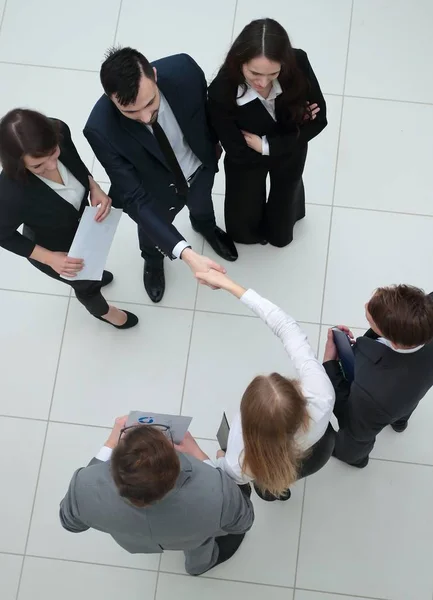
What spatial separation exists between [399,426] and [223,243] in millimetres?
1133

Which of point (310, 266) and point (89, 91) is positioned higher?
point (89, 91)

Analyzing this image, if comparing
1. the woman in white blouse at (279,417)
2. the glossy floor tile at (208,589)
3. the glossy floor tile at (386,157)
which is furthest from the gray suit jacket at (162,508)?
the glossy floor tile at (386,157)

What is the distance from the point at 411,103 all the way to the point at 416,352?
1.79 metres

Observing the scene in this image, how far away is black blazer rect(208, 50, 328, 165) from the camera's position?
209 centimetres

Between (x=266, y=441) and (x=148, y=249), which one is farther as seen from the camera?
(x=148, y=249)

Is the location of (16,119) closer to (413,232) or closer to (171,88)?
(171,88)

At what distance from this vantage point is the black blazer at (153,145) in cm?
206

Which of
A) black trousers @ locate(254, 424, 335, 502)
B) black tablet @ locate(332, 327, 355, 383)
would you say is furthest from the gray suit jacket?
black tablet @ locate(332, 327, 355, 383)

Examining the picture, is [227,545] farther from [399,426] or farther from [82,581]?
[399,426]

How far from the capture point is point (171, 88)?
208 cm

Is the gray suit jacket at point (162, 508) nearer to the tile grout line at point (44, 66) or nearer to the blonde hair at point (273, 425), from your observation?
the blonde hair at point (273, 425)

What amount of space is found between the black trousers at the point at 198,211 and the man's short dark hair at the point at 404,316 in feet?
3.16

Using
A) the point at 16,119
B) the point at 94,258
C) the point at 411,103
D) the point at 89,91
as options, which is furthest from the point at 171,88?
the point at 411,103

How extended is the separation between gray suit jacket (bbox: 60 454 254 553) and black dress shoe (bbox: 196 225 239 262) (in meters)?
1.31
